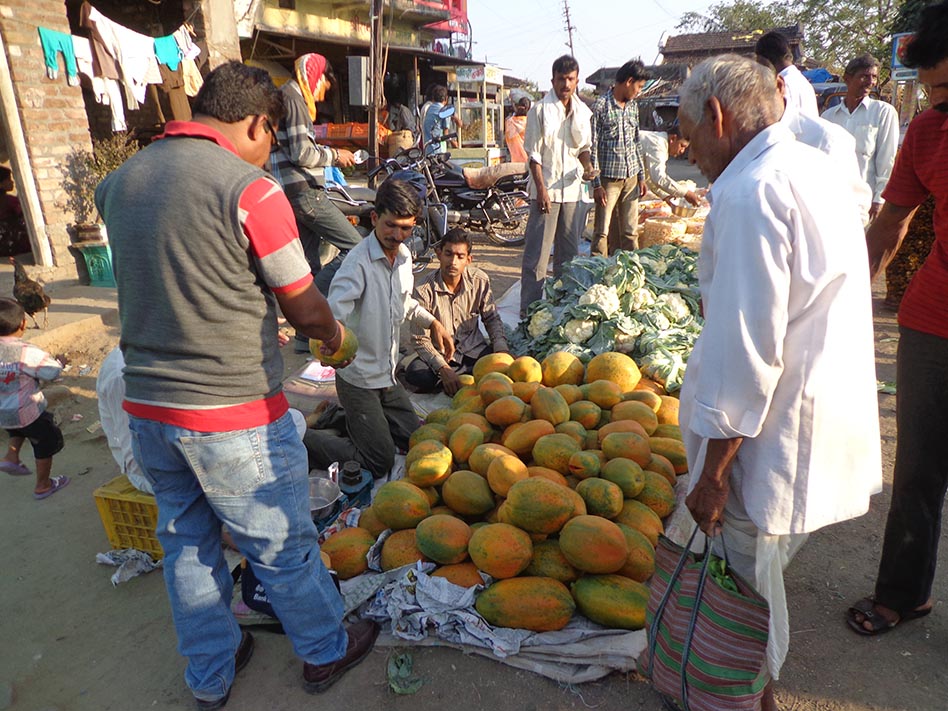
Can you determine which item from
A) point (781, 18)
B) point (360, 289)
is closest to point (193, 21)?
point (360, 289)

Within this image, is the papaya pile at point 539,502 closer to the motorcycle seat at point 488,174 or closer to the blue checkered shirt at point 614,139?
the blue checkered shirt at point 614,139

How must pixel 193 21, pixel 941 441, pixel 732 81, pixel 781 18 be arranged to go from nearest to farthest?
pixel 732 81 → pixel 941 441 → pixel 193 21 → pixel 781 18

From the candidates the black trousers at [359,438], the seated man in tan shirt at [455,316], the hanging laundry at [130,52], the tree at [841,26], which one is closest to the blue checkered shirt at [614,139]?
the seated man in tan shirt at [455,316]

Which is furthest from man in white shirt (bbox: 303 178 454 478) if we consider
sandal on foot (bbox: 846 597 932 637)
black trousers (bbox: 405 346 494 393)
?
sandal on foot (bbox: 846 597 932 637)

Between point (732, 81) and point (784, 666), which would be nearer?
point (732, 81)

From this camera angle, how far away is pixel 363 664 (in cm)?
232

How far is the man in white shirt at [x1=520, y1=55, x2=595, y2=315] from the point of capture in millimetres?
5699

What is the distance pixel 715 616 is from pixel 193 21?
983 centimetres

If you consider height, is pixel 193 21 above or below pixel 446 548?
above

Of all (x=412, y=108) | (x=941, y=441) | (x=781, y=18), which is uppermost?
(x=781, y=18)

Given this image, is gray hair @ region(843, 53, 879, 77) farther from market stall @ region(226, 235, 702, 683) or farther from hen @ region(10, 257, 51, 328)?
hen @ region(10, 257, 51, 328)

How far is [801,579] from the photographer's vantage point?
107 inches

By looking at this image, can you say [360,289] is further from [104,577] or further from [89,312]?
[89,312]

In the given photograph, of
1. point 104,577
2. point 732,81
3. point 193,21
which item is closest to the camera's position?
point 732,81
